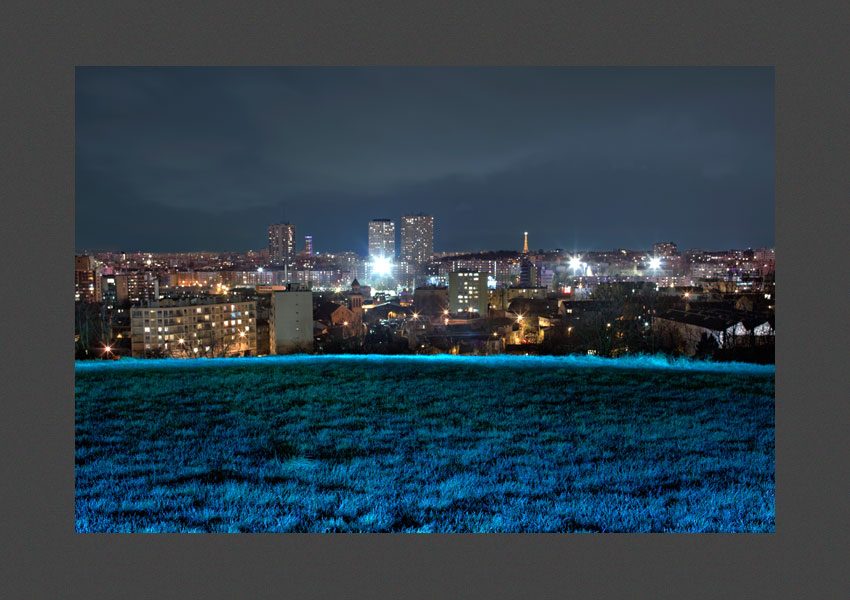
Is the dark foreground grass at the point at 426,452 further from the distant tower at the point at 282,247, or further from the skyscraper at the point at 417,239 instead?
the distant tower at the point at 282,247

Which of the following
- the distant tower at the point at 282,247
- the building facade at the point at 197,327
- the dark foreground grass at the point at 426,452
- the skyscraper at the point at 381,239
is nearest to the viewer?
the dark foreground grass at the point at 426,452

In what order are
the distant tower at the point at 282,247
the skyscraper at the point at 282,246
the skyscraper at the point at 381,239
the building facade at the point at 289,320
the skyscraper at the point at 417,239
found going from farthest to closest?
1. the distant tower at the point at 282,247
2. the skyscraper at the point at 282,246
3. the skyscraper at the point at 381,239
4. the skyscraper at the point at 417,239
5. the building facade at the point at 289,320

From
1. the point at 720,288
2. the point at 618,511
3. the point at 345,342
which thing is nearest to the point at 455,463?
the point at 618,511

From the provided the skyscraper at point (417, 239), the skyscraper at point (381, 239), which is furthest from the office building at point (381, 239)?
the skyscraper at point (417, 239)

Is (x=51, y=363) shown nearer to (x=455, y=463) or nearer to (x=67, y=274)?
(x=67, y=274)

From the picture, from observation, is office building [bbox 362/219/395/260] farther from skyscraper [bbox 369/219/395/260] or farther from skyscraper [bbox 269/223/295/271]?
skyscraper [bbox 269/223/295/271]

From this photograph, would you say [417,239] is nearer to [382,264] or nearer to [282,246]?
[382,264]

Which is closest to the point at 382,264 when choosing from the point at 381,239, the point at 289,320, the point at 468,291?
the point at 381,239
